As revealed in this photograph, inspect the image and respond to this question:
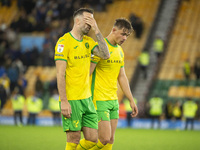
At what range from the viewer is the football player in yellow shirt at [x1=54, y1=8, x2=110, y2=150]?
5.88 m

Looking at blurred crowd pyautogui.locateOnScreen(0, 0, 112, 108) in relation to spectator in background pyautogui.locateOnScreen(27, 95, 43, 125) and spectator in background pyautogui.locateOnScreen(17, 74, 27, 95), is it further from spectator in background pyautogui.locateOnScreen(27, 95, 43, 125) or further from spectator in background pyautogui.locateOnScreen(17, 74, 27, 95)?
spectator in background pyautogui.locateOnScreen(27, 95, 43, 125)

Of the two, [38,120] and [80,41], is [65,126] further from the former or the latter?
[38,120]

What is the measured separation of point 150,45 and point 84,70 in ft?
65.1

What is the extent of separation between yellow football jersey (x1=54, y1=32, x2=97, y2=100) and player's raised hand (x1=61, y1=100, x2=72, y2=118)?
0.83 ft

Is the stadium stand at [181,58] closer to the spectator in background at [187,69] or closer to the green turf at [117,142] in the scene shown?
the spectator in background at [187,69]

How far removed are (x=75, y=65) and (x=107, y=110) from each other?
1386 millimetres

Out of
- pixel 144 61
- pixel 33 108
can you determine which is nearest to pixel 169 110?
pixel 144 61

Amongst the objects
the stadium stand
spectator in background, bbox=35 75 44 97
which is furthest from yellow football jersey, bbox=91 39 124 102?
spectator in background, bbox=35 75 44 97

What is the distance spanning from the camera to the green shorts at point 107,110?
23.1 feet

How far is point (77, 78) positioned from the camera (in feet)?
20.0

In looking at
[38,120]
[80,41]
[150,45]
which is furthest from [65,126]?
[150,45]

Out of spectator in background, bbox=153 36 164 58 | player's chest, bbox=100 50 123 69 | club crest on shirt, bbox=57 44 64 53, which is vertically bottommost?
player's chest, bbox=100 50 123 69

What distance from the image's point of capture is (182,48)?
24688mm

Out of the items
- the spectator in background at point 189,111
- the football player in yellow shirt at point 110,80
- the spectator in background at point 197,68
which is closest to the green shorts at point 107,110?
the football player in yellow shirt at point 110,80
